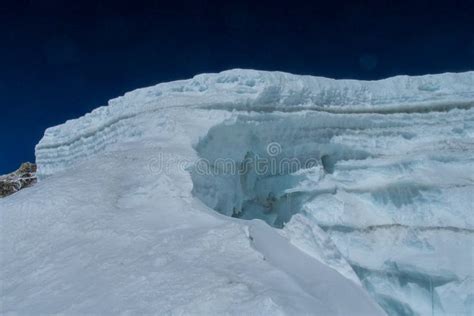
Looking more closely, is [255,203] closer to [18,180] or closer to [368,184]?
[368,184]

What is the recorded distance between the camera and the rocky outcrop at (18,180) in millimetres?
21677

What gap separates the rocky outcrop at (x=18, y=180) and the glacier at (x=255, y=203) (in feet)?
40.4

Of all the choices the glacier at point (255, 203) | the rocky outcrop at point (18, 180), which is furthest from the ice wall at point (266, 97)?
the rocky outcrop at point (18, 180)

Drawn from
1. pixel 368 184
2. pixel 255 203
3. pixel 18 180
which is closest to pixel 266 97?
pixel 255 203

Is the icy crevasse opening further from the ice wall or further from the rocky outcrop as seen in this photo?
the rocky outcrop

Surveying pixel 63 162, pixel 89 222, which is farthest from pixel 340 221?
pixel 63 162

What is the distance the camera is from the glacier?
9.60 feet

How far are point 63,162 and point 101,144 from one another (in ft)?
6.02

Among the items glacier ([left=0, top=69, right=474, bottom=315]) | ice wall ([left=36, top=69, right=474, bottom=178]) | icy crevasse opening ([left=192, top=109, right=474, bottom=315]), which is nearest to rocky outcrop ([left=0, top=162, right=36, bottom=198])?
glacier ([left=0, top=69, right=474, bottom=315])

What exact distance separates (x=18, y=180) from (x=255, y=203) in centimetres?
1818

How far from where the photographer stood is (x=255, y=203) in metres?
9.05

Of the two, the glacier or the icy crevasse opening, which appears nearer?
the glacier

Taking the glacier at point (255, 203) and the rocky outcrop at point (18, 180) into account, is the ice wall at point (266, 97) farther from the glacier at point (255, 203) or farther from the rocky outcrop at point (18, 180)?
the rocky outcrop at point (18, 180)

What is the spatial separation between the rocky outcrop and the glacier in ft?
40.4
